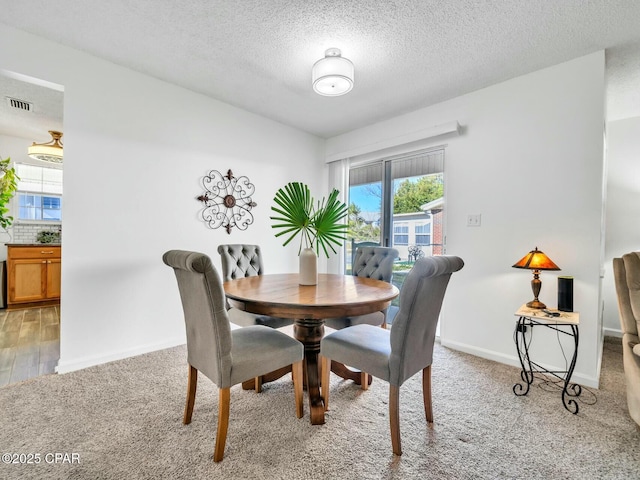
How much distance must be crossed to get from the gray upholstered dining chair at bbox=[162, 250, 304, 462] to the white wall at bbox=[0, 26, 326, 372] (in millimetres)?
1365

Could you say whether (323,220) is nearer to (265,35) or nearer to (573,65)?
(265,35)

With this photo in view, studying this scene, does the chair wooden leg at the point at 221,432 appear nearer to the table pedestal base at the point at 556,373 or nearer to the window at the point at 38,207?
the table pedestal base at the point at 556,373

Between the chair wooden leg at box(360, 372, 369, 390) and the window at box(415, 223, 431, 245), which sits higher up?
the window at box(415, 223, 431, 245)

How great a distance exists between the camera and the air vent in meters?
3.14

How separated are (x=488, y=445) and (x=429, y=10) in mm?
2505

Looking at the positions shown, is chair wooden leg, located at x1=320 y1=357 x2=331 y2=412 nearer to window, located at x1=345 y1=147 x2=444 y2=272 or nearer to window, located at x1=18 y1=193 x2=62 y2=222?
window, located at x1=345 y1=147 x2=444 y2=272

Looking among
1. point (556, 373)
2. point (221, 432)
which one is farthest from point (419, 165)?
point (221, 432)

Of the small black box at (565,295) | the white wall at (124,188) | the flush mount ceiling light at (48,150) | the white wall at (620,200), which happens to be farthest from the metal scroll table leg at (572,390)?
the flush mount ceiling light at (48,150)

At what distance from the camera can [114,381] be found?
2158 millimetres

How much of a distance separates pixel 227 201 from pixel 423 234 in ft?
7.19

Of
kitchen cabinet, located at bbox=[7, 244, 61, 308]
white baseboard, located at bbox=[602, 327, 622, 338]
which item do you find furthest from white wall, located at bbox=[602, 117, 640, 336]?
kitchen cabinet, located at bbox=[7, 244, 61, 308]

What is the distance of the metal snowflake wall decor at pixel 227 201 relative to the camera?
312 cm

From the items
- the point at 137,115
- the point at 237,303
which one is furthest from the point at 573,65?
the point at 137,115

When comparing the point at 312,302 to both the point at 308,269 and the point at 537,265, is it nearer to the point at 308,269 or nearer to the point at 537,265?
the point at 308,269
